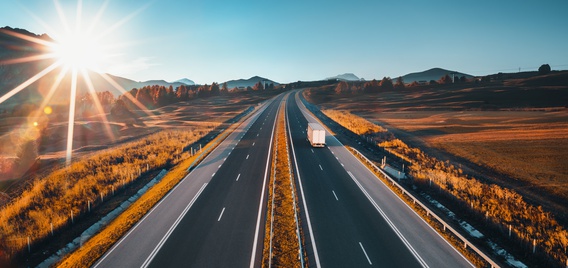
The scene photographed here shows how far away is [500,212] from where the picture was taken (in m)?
18.1

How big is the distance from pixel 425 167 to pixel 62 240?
29.5 meters

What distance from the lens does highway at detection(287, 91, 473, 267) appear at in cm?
1384

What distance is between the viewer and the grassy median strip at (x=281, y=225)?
542 inches

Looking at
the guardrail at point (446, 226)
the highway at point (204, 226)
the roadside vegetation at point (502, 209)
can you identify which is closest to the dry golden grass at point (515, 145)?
the roadside vegetation at point (502, 209)

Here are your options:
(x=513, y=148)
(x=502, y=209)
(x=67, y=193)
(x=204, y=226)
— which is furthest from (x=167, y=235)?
(x=513, y=148)

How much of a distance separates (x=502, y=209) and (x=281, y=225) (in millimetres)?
13781

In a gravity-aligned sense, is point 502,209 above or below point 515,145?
below

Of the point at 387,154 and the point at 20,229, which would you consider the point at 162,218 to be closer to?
the point at 20,229

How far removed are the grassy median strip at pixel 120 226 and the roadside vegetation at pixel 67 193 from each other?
2.77 m

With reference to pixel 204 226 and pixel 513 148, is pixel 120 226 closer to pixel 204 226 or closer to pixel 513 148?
pixel 204 226

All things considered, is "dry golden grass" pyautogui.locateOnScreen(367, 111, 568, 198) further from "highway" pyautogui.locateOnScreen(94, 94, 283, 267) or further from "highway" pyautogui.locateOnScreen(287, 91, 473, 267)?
"highway" pyautogui.locateOnScreen(94, 94, 283, 267)

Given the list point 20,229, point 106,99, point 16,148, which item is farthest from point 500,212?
point 106,99

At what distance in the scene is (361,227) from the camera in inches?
672

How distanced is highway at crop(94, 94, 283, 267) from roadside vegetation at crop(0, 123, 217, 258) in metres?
4.95
